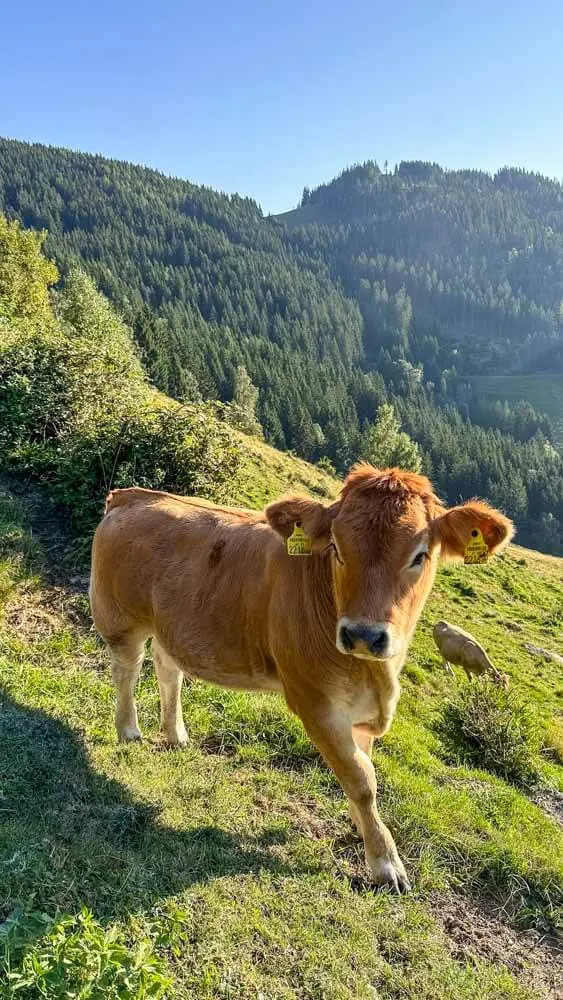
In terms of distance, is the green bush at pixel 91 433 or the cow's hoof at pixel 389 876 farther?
the green bush at pixel 91 433

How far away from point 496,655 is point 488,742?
37.2 ft

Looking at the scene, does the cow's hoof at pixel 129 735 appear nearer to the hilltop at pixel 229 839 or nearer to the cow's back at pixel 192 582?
the hilltop at pixel 229 839

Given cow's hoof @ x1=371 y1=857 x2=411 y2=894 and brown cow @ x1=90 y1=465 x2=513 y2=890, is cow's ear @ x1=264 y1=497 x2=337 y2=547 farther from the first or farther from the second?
cow's hoof @ x1=371 y1=857 x2=411 y2=894

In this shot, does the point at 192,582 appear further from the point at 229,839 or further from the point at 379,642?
the point at 379,642

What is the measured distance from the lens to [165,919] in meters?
3.17

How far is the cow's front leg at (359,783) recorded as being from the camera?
155 inches

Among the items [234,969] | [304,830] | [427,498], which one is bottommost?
[304,830]

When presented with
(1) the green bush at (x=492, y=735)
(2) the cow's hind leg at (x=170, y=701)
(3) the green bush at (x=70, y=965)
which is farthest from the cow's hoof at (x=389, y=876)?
(1) the green bush at (x=492, y=735)

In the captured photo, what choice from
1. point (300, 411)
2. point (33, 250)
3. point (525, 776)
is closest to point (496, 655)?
point (525, 776)

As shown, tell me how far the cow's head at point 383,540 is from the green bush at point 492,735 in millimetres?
4170

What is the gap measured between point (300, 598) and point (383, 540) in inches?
40.7

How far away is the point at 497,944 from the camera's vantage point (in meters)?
3.93

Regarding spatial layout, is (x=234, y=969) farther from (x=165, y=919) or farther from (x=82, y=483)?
(x=82, y=483)

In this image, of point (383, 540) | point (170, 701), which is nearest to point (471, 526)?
point (383, 540)
